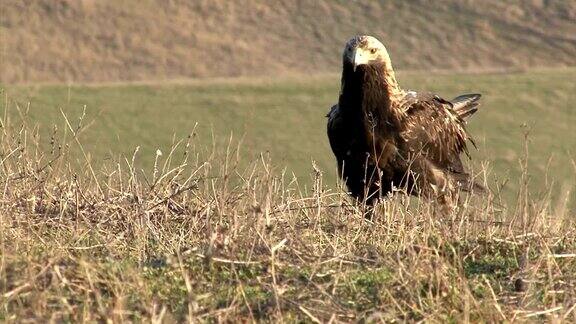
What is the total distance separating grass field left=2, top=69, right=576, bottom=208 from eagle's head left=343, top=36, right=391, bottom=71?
48.7 ft

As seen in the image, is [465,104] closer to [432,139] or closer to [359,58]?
[432,139]

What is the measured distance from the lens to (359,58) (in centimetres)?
860

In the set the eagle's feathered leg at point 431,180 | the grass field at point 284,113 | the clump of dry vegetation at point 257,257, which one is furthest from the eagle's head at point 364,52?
the grass field at point 284,113

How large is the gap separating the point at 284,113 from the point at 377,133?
22918 millimetres

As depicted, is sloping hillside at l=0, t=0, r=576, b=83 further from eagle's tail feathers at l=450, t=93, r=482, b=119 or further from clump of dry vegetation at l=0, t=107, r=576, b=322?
clump of dry vegetation at l=0, t=107, r=576, b=322

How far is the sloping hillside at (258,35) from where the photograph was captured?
178 feet

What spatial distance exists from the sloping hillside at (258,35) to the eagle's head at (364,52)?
142 feet

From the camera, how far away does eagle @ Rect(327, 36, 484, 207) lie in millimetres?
8711

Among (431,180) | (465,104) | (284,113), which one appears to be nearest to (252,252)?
(431,180)

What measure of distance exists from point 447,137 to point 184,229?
3.29 m

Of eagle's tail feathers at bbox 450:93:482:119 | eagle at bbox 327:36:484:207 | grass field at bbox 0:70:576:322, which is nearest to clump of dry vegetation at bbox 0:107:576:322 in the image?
grass field at bbox 0:70:576:322

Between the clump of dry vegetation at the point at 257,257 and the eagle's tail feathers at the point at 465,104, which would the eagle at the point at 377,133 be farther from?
the eagle's tail feathers at the point at 465,104

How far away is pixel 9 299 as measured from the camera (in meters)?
5.09

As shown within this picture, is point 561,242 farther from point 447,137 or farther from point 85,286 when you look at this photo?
point 447,137
